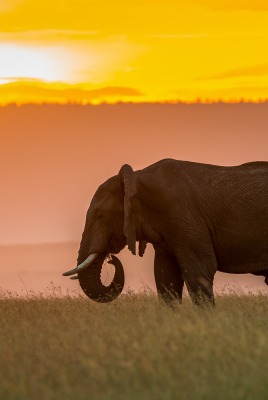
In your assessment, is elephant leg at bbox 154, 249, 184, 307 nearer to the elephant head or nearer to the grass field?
the elephant head

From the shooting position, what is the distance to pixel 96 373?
9.93 metres

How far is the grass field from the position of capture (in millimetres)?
9297

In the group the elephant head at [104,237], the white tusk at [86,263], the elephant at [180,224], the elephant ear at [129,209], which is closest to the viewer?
the elephant ear at [129,209]

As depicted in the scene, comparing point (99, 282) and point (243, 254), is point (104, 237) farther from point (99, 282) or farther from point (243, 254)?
point (243, 254)

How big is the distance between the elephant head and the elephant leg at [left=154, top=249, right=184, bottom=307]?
638mm

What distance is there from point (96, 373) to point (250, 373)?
142 cm

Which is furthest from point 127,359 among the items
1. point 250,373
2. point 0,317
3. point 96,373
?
point 0,317

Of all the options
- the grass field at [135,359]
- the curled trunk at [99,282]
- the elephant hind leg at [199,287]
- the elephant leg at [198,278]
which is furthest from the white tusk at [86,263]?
the grass field at [135,359]

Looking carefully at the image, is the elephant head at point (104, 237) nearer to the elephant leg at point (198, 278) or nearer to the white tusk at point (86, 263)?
the white tusk at point (86, 263)

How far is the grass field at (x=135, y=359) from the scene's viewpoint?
930 centimetres

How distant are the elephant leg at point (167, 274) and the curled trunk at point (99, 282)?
25.6 inches

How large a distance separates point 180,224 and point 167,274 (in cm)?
100

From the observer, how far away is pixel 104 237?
1794cm

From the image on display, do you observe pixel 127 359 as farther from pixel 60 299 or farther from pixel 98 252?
pixel 60 299
